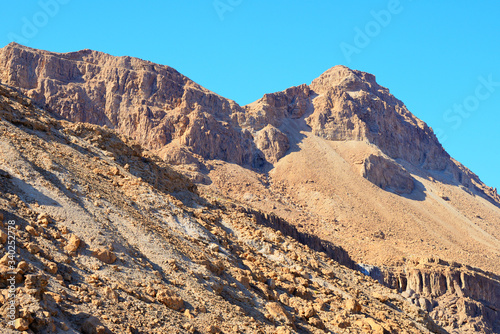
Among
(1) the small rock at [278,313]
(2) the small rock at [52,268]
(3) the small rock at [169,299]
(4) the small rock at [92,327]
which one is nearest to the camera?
(4) the small rock at [92,327]

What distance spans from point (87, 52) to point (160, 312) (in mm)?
75232

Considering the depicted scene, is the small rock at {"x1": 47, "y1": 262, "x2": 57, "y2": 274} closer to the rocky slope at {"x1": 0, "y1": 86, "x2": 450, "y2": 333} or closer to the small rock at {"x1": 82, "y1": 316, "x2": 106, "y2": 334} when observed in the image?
the rocky slope at {"x1": 0, "y1": 86, "x2": 450, "y2": 333}

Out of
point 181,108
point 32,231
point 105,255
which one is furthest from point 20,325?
point 181,108

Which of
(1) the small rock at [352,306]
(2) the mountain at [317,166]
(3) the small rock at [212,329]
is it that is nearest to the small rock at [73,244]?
(3) the small rock at [212,329]

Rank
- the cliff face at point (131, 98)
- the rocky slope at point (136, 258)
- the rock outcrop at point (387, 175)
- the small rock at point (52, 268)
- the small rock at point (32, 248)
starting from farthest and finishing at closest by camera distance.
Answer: the rock outcrop at point (387, 175)
the cliff face at point (131, 98)
the small rock at point (32, 248)
the small rock at point (52, 268)
the rocky slope at point (136, 258)

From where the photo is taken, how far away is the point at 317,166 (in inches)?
2936

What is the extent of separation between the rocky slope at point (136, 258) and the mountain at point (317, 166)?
79.9 ft

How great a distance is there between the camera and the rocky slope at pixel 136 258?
13.2 m

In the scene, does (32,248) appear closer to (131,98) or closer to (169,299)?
(169,299)

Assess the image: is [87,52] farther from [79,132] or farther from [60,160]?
[60,160]

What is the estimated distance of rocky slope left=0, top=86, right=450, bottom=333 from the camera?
13234 millimetres

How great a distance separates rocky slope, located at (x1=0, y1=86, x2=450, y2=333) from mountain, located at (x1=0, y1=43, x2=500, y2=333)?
79.9 ft

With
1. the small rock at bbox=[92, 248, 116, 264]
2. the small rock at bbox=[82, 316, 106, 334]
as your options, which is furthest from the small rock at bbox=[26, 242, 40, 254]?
→ the small rock at bbox=[82, 316, 106, 334]

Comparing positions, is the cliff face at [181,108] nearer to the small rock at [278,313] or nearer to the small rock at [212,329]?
the small rock at [278,313]
